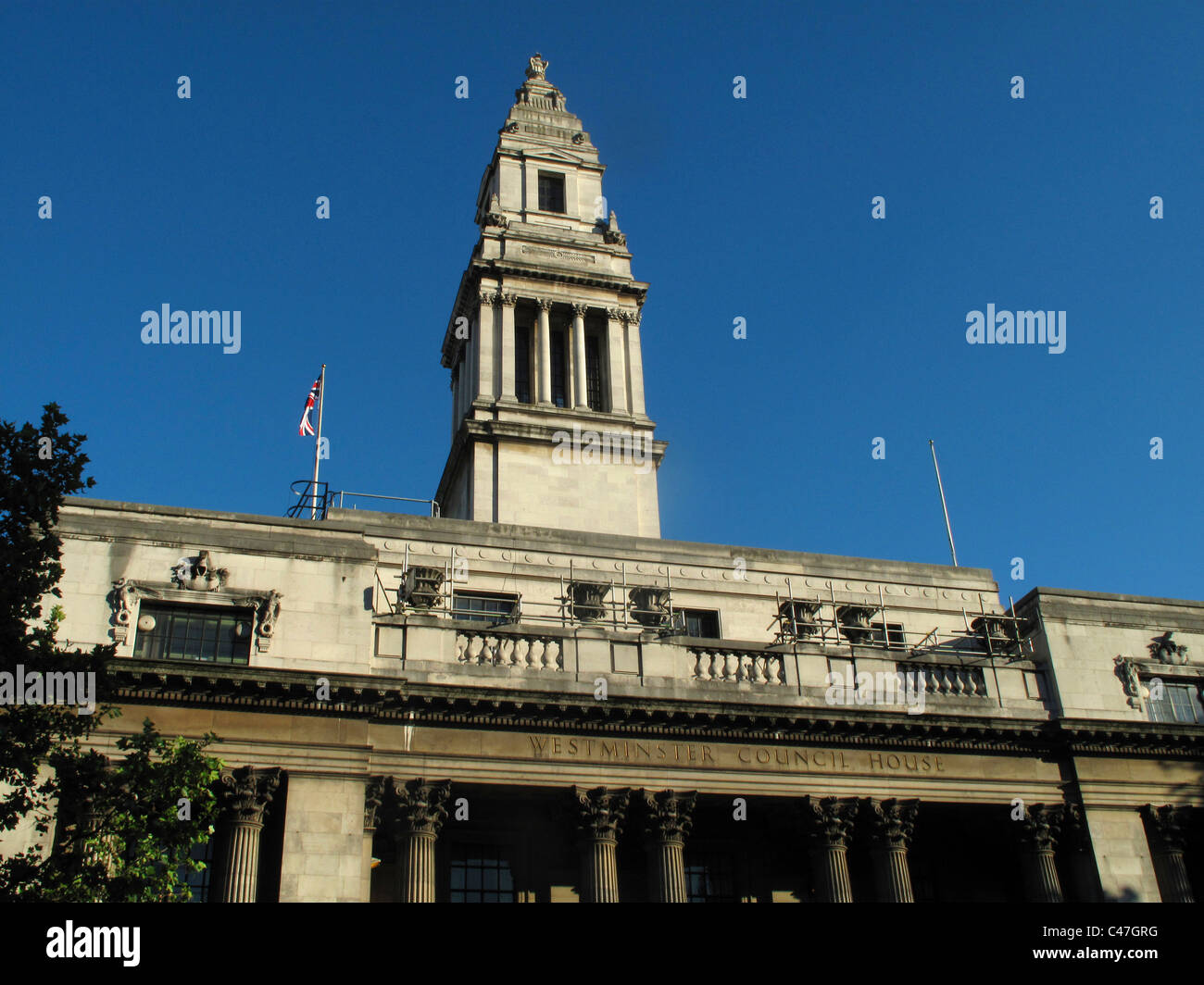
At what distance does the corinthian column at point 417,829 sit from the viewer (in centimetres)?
2672

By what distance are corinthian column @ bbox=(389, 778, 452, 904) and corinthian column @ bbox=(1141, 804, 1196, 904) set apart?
59.4ft

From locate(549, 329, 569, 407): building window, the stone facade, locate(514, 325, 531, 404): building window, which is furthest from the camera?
locate(514, 325, 531, 404): building window

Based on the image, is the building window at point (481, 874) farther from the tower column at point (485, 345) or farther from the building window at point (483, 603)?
the tower column at point (485, 345)

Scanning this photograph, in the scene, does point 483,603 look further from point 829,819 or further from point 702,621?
point 829,819

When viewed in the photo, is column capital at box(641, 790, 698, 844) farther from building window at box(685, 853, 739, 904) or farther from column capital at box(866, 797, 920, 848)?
column capital at box(866, 797, 920, 848)

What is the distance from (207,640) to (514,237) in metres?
27.8

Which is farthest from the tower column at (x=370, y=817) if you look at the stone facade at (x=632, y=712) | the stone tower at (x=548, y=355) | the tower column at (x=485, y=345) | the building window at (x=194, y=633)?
the tower column at (x=485, y=345)

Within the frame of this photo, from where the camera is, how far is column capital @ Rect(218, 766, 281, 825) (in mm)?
25859

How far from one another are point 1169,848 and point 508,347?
29.2 meters

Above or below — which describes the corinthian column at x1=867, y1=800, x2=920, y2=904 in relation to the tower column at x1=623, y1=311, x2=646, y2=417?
below

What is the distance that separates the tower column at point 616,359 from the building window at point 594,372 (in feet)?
3.20

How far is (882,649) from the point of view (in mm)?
32812

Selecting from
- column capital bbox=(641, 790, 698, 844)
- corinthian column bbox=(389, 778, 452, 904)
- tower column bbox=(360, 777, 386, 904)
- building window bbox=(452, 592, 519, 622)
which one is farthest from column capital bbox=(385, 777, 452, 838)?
building window bbox=(452, 592, 519, 622)
